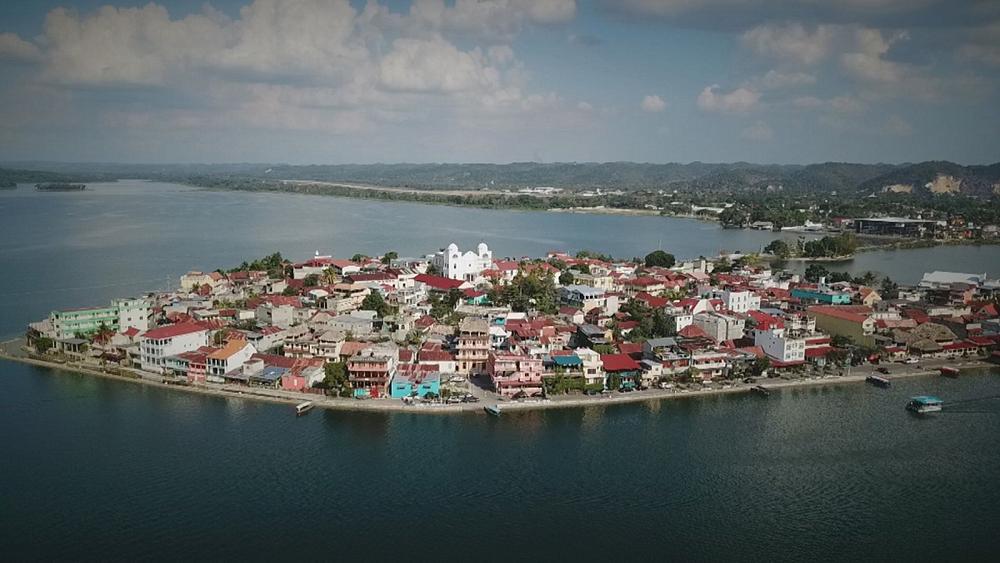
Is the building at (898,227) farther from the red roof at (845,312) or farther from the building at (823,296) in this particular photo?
the red roof at (845,312)

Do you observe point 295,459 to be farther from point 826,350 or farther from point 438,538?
point 826,350

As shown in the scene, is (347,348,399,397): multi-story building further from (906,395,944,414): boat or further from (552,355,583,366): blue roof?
(906,395,944,414): boat

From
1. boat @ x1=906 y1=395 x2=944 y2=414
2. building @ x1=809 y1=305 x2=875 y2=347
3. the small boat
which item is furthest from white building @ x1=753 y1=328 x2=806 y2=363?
the small boat

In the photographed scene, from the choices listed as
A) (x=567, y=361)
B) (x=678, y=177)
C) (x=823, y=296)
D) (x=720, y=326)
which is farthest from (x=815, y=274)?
(x=678, y=177)

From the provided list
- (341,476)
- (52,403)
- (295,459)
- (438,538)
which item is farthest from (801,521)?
(52,403)

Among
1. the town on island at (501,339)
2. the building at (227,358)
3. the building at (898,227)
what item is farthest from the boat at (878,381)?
the building at (898,227)

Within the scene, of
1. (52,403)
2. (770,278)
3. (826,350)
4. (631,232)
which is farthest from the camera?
(631,232)

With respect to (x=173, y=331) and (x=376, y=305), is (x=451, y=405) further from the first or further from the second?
(x=173, y=331)

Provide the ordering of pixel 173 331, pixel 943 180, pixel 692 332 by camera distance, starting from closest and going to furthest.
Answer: pixel 173 331, pixel 692 332, pixel 943 180
